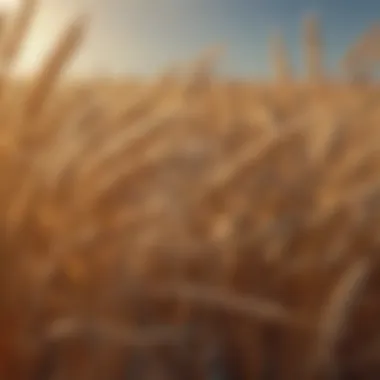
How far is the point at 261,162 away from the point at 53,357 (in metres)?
0.23

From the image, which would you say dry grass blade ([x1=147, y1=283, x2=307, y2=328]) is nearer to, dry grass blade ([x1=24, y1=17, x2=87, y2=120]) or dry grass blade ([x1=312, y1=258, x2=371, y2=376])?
dry grass blade ([x1=312, y1=258, x2=371, y2=376])

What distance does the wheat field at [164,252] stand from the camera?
20.4 inches

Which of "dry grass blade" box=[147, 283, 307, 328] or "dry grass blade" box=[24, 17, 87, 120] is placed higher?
"dry grass blade" box=[24, 17, 87, 120]

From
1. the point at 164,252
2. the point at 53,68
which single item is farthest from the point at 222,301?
the point at 53,68

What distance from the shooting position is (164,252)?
56cm

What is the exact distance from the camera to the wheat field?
519 mm

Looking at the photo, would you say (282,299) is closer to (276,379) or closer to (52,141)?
(276,379)

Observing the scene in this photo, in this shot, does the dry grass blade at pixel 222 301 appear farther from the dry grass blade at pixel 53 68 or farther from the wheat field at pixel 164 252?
the dry grass blade at pixel 53 68

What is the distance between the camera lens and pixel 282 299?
1.98ft

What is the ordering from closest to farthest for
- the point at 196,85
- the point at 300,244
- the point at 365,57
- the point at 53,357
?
the point at 53,357, the point at 300,244, the point at 196,85, the point at 365,57

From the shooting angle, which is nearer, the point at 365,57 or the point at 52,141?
the point at 52,141

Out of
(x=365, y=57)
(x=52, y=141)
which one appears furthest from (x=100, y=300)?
(x=365, y=57)

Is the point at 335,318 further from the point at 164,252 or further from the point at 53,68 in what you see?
the point at 53,68

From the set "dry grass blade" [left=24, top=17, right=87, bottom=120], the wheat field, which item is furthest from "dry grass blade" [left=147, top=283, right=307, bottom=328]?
"dry grass blade" [left=24, top=17, right=87, bottom=120]
